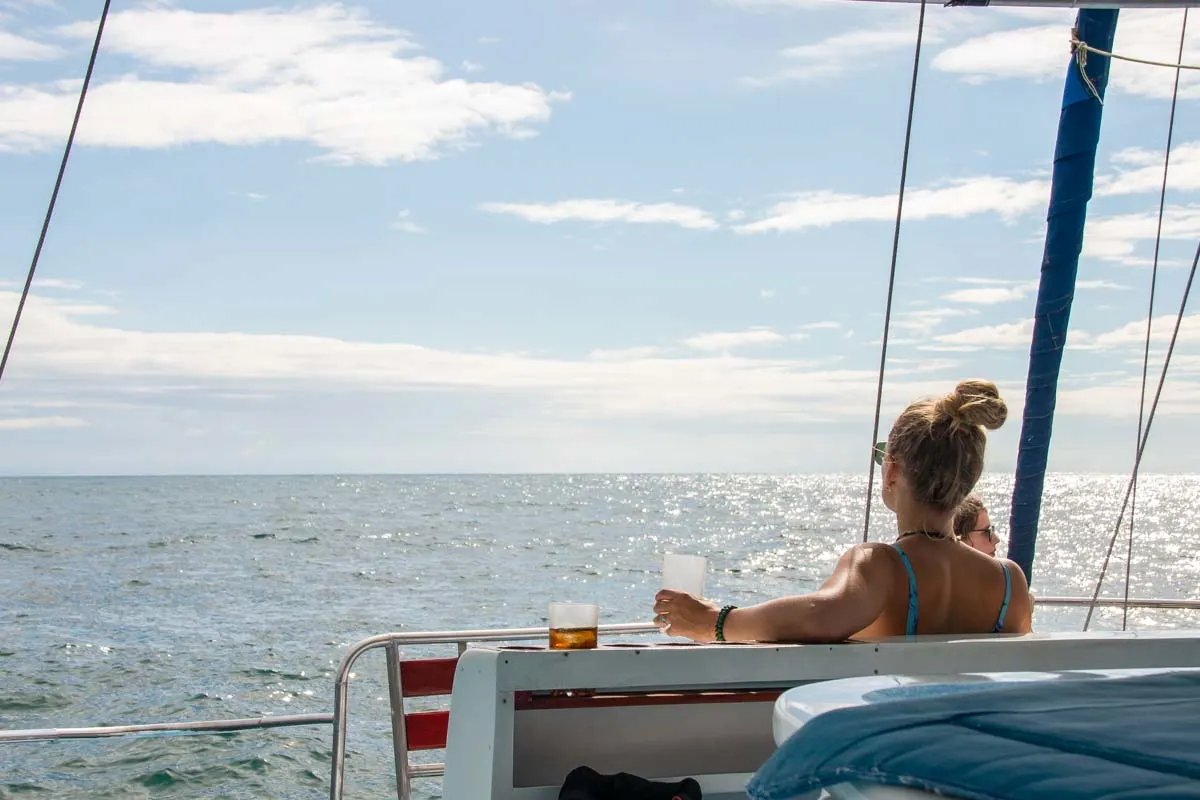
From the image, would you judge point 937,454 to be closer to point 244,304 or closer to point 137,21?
point 137,21

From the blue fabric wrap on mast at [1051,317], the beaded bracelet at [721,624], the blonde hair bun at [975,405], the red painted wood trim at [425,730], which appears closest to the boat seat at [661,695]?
the beaded bracelet at [721,624]

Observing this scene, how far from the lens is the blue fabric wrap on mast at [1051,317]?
9.75 feet

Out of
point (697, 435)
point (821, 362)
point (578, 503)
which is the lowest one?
point (578, 503)

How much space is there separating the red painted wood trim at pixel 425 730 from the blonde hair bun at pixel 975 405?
1337mm

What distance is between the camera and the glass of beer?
1.71 m

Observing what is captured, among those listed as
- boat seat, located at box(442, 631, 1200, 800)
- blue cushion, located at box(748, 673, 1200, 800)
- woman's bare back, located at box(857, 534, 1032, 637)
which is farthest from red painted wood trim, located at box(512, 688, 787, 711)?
blue cushion, located at box(748, 673, 1200, 800)

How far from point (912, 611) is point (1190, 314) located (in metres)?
2.95

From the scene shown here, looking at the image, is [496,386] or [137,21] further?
[496,386]

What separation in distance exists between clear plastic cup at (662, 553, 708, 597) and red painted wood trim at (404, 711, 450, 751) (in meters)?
0.95

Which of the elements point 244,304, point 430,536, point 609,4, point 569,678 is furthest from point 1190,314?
point 244,304

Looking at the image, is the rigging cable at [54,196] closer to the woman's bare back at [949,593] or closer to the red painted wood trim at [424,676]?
the red painted wood trim at [424,676]

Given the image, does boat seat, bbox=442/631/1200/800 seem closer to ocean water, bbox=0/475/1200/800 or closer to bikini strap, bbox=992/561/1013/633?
bikini strap, bbox=992/561/1013/633

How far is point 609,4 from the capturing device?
5.54 meters

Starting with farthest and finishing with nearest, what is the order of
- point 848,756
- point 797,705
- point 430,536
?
point 430,536 < point 797,705 < point 848,756
